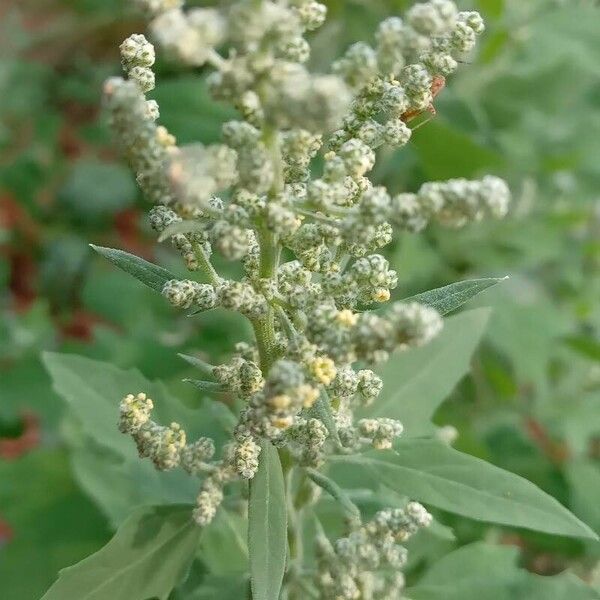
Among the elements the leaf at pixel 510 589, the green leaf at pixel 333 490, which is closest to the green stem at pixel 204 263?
the green leaf at pixel 333 490

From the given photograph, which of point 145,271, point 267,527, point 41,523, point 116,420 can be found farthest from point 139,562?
point 41,523

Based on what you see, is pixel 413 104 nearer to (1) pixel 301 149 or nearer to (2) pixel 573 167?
(1) pixel 301 149

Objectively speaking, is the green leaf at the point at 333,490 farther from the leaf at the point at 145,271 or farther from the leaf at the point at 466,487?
the leaf at the point at 145,271

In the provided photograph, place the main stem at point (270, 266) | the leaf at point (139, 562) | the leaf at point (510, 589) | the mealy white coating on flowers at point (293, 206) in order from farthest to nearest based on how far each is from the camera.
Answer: the leaf at point (510, 589), the leaf at point (139, 562), the main stem at point (270, 266), the mealy white coating on flowers at point (293, 206)

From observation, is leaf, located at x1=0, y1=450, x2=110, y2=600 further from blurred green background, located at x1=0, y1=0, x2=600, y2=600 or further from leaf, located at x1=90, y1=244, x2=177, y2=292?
leaf, located at x1=90, y1=244, x2=177, y2=292

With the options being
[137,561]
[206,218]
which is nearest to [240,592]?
[137,561]

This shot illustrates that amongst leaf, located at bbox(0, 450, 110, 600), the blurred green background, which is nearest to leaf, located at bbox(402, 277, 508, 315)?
the blurred green background

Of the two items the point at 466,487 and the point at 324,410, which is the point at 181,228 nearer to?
the point at 324,410
